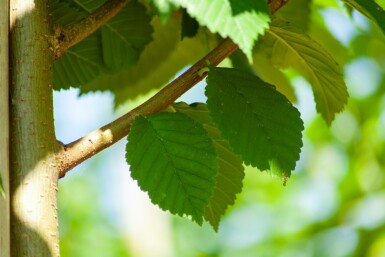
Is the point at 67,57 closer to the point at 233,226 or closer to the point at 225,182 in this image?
the point at 225,182

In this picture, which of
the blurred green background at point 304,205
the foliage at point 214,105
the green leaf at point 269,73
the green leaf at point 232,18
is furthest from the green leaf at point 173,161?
the blurred green background at point 304,205

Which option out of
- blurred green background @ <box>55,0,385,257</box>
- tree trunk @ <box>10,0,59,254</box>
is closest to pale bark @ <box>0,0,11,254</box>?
tree trunk @ <box>10,0,59,254</box>

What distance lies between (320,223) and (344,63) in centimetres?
185

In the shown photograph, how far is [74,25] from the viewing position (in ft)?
1.81

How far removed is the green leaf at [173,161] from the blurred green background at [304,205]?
4.48ft

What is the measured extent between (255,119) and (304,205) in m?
3.08

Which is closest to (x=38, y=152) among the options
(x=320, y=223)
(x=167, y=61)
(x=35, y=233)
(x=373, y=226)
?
(x=35, y=233)

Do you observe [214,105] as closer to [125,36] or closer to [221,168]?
[221,168]

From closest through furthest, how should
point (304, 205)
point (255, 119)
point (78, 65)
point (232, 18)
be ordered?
point (232, 18)
point (255, 119)
point (78, 65)
point (304, 205)

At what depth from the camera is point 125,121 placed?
1.74ft

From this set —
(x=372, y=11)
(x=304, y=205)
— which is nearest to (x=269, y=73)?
(x=372, y=11)

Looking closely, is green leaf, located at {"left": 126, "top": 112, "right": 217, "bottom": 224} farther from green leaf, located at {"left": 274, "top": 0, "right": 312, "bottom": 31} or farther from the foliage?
green leaf, located at {"left": 274, "top": 0, "right": 312, "bottom": 31}

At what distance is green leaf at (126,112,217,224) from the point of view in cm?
52

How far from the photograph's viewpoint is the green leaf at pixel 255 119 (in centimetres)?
52
